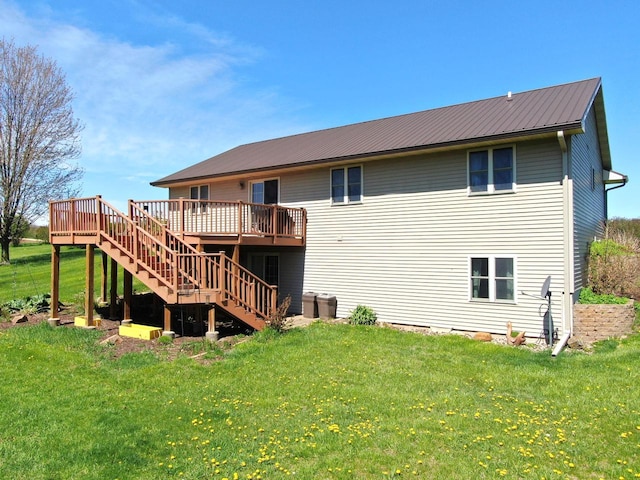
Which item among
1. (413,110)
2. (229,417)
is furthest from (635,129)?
(229,417)

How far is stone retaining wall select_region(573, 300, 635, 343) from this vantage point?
9469 millimetres

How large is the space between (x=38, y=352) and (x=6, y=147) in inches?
903

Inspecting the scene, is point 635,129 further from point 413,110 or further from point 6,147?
point 6,147

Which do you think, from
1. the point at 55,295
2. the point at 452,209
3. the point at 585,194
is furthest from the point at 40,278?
the point at 585,194

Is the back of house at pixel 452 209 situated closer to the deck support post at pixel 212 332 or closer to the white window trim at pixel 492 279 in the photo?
the white window trim at pixel 492 279

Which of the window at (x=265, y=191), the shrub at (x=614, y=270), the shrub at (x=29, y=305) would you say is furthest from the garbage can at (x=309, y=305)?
the shrub at (x=29, y=305)

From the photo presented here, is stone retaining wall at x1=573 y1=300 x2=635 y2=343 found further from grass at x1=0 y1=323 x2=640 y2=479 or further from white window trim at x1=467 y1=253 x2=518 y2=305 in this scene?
white window trim at x1=467 y1=253 x2=518 y2=305

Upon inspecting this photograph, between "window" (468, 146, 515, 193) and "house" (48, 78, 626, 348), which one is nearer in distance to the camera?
"house" (48, 78, 626, 348)

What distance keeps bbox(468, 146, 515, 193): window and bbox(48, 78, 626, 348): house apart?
0.03 metres

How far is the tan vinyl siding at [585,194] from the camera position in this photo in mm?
10406

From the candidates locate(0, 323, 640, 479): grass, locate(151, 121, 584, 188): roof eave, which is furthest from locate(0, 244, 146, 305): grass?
locate(0, 323, 640, 479): grass

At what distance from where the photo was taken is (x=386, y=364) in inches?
307

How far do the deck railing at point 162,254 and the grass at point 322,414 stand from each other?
6.22ft

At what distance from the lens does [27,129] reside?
A: 2561 centimetres
